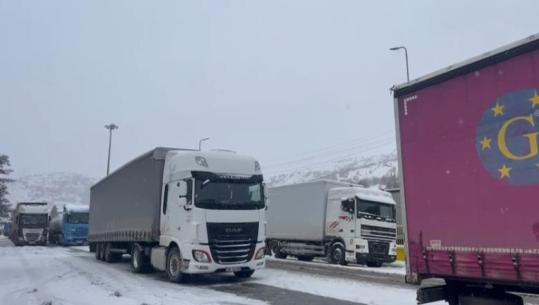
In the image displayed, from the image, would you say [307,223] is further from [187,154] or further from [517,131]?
[517,131]

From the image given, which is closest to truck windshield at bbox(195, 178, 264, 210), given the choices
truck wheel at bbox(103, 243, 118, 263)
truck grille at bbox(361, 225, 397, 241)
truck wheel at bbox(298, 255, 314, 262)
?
truck grille at bbox(361, 225, 397, 241)

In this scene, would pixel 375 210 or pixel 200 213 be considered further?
pixel 375 210

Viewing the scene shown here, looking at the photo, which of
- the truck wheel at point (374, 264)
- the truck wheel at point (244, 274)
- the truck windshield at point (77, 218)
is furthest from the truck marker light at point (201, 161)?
the truck windshield at point (77, 218)

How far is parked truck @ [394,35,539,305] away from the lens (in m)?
5.77

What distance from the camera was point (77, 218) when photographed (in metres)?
39.9

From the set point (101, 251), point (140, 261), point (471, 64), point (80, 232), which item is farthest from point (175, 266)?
point (80, 232)

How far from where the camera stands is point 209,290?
12.2 m

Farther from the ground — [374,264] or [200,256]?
[200,256]

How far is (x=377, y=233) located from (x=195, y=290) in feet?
34.5

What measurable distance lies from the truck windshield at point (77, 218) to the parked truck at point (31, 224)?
3.24m

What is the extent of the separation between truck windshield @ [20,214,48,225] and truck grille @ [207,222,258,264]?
33233 millimetres

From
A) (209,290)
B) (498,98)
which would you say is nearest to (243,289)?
(209,290)

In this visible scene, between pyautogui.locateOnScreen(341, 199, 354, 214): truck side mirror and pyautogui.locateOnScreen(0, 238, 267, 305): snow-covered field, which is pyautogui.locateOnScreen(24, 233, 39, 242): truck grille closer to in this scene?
pyautogui.locateOnScreen(0, 238, 267, 305): snow-covered field

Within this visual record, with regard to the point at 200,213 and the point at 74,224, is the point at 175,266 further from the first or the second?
the point at 74,224
